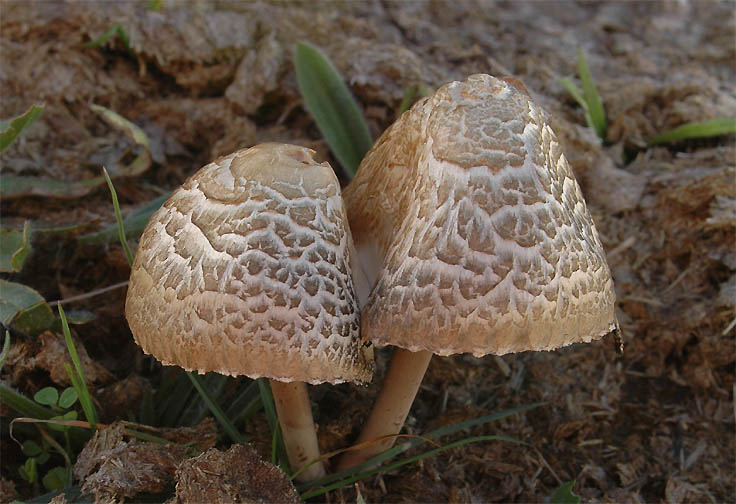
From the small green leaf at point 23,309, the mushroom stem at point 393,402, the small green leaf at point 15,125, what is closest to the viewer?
the mushroom stem at point 393,402

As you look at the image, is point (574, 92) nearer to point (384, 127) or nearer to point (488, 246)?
point (384, 127)

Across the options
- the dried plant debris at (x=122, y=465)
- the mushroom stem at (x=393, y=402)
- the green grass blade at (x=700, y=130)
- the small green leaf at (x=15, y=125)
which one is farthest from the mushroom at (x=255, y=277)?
the green grass blade at (x=700, y=130)

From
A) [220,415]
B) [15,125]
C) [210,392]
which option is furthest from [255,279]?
[15,125]

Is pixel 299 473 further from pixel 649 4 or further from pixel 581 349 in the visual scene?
pixel 649 4

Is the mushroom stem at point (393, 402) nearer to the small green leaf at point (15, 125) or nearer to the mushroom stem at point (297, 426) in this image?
the mushroom stem at point (297, 426)

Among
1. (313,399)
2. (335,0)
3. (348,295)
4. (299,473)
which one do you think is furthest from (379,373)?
(335,0)

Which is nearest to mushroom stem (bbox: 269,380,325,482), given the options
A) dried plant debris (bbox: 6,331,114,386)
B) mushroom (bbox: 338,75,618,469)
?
mushroom (bbox: 338,75,618,469)

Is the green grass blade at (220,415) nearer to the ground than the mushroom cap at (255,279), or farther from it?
nearer to the ground
